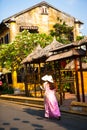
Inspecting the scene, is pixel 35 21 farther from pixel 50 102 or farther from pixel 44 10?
pixel 50 102

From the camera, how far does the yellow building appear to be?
122 feet

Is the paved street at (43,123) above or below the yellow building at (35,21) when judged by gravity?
below

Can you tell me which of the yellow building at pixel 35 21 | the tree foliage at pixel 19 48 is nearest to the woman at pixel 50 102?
the tree foliage at pixel 19 48

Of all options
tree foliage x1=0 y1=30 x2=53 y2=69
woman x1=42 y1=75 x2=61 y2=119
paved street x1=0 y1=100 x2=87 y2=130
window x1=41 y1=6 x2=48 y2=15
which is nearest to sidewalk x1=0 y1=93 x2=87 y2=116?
paved street x1=0 y1=100 x2=87 y2=130

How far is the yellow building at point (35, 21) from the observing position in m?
37.1

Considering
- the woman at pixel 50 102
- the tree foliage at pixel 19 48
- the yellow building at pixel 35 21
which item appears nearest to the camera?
the woman at pixel 50 102

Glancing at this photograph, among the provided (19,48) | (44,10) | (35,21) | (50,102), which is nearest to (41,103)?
(50,102)

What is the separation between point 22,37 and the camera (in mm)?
29719

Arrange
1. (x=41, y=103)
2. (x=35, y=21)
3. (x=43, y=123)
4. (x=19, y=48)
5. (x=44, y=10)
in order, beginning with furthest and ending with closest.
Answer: (x=44, y=10)
(x=35, y=21)
(x=19, y=48)
(x=41, y=103)
(x=43, y=123)

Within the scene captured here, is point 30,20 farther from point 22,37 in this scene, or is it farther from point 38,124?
point 38,124

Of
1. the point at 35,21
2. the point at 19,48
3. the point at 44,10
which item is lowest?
the point at 19,48

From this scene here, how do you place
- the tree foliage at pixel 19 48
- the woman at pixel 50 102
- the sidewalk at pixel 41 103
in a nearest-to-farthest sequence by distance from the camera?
the woman at pixel 50 102
the sidewalk at pixel 41 103
the tree foliage at pixel 19 48

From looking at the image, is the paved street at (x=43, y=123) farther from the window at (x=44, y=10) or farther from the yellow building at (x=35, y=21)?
the window at (x=44, y=10)

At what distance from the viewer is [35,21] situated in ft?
126
